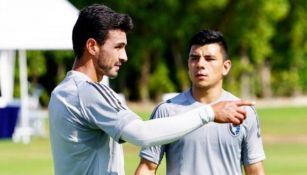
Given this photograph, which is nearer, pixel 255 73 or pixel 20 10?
pixel 20 10

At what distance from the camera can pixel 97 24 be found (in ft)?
20.0

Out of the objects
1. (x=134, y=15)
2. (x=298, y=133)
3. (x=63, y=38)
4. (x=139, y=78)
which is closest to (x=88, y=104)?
(x=63, y=38)

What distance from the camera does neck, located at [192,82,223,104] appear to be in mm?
8195

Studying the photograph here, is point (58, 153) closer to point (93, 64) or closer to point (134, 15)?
point (93, 64)

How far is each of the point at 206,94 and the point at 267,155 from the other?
18295mm

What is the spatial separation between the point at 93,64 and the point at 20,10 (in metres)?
23.4

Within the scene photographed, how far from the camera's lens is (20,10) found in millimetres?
29312

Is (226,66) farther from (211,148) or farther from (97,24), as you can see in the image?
(97,24)

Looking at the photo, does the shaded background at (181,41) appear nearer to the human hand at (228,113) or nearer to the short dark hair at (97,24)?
the short dark hair at (97,24)

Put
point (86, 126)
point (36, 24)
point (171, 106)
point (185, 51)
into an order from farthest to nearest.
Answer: point (185, 51), point (36, 24), point (171, 106), point (86, 126)

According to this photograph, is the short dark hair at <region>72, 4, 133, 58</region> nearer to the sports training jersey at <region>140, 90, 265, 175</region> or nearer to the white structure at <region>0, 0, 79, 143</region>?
the sports training jersey at <region>140, 90, 265, 175</region>

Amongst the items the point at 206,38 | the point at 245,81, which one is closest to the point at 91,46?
the point at 206,38

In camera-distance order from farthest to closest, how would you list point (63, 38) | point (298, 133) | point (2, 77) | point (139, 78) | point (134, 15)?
1. point (139, 78)
2. point (134, 15)
3. point (298, 133)
4. point (2, 77)
5. point (63, 38)

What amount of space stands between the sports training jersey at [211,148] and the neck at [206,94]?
7cm
